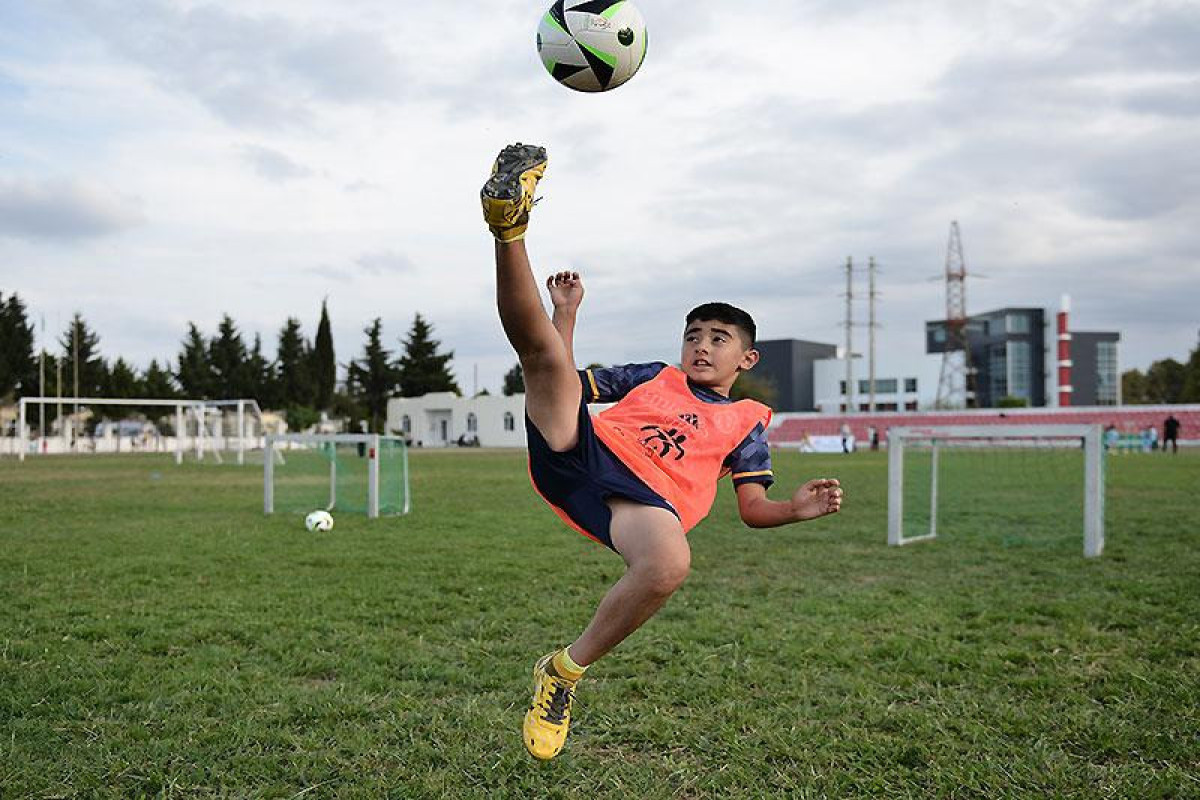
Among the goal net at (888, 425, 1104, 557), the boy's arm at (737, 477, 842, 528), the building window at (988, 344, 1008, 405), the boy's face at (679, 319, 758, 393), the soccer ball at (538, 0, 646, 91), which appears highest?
the building window at (988, 344, 1008, 405)

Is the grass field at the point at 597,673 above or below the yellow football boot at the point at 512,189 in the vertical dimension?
below

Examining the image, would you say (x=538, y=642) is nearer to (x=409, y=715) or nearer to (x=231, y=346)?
(x=409, y=715)

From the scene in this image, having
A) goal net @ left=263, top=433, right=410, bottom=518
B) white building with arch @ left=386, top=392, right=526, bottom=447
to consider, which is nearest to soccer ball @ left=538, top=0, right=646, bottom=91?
goal net @ left=263, top=433, right=410, bottom=518

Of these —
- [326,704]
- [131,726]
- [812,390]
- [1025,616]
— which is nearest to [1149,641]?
[1025,616]

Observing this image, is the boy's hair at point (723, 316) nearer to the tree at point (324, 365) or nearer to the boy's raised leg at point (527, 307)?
the boy's raised leg at point (527, 307)

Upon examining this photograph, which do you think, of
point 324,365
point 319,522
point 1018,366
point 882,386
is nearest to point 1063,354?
point 1018,366

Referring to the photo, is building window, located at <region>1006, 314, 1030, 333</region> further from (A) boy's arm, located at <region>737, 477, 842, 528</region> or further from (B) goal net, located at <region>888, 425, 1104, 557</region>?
(A) boy's arm, located at <region>737, 477, 842, 528</region>

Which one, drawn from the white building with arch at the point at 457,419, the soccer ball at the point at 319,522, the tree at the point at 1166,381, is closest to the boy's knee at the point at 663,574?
the soccer ball at the point at 319,522

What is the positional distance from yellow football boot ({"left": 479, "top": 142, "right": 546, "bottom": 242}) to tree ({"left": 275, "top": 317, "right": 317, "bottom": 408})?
81.7 meters

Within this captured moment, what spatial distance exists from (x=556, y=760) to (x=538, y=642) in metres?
2.52

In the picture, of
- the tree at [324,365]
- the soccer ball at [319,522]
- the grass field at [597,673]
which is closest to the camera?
the grass field at [597,673]

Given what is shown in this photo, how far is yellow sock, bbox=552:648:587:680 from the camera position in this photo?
4168 mm

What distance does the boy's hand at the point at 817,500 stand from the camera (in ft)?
14.6

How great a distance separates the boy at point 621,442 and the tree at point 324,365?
84.9 m
